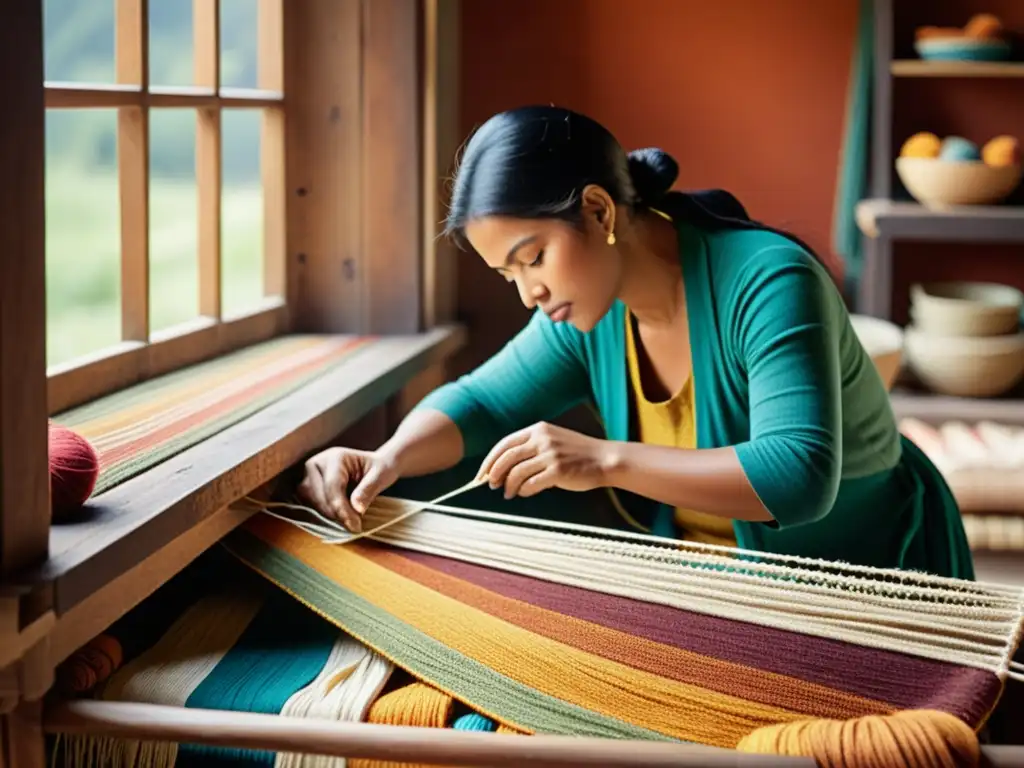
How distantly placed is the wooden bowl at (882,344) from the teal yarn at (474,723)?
155cm

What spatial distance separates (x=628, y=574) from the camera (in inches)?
52.8

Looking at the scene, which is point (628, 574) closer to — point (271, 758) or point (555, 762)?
→ point (555, 762)

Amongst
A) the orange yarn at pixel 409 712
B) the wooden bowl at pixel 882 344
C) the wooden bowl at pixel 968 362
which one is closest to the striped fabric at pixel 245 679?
the orange yarn at pixel 409 712

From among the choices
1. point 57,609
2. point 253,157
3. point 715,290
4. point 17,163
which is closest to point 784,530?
point 715,290

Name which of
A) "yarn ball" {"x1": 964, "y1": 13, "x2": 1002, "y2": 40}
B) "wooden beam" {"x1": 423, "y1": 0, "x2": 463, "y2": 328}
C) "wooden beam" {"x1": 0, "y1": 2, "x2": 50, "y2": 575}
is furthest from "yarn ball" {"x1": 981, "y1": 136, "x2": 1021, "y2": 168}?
"wooden beam" {"x1": 0, "y1": 2, "x2": 50, "y2": 575}

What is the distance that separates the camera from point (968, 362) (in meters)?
2.95

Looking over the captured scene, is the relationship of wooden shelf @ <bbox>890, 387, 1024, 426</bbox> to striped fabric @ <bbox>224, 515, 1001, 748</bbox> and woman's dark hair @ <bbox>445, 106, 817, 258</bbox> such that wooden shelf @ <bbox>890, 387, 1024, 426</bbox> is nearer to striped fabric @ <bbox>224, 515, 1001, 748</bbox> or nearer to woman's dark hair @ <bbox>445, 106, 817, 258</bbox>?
woman's dark hair @ <bbox>445, 106, 817, 258</bbox>

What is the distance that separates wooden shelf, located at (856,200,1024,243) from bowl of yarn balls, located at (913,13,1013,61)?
367mm

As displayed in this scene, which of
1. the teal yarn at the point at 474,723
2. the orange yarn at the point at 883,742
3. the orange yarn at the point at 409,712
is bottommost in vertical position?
the teal yarn at the point at 474,723

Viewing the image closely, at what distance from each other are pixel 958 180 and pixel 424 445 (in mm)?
1793

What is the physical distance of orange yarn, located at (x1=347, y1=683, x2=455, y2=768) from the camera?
3.98ft

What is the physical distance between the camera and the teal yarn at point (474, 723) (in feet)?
3.98

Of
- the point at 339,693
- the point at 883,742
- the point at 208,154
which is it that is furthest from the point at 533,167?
the point at 208,154

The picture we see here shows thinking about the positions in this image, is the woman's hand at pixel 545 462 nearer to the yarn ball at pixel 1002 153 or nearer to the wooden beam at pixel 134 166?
the wooden beam at pixel 134 166
